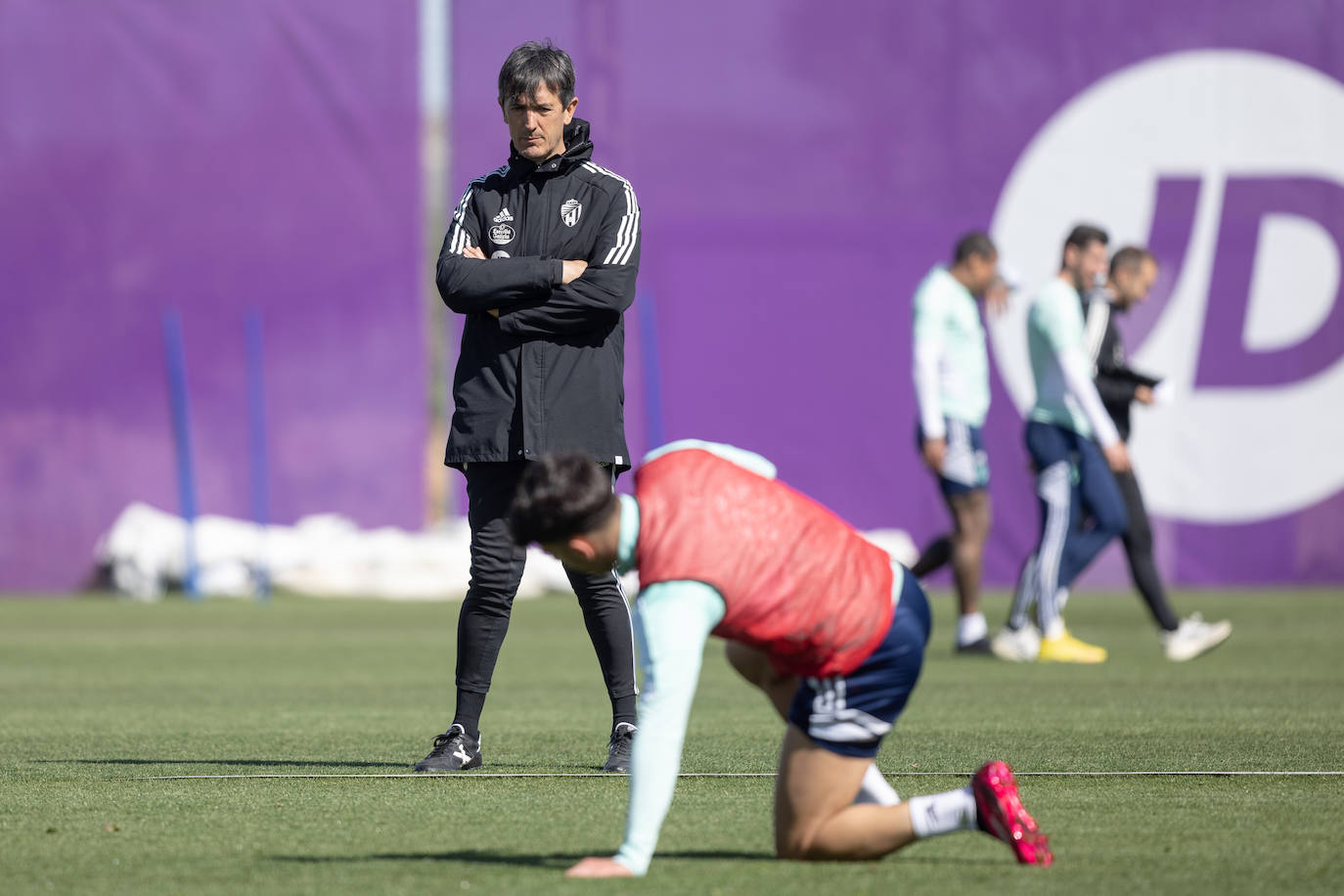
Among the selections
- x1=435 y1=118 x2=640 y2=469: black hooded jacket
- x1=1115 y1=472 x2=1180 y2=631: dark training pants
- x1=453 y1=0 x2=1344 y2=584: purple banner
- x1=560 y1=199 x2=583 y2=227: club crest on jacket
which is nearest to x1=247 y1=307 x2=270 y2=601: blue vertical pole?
x1=453 y1=0 x2=1344 y2=584: purple banner

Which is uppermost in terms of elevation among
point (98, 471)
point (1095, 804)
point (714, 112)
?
point (714, 112)

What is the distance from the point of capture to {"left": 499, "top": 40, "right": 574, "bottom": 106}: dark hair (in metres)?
4.95

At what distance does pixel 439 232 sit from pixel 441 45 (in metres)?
1.36

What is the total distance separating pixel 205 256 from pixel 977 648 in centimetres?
741

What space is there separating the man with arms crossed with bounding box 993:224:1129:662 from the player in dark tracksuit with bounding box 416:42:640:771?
3.89m

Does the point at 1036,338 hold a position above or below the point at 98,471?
above

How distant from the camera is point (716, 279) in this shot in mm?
14156

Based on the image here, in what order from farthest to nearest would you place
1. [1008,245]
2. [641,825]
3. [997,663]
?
1. [1008,245]
2. [997,663]
3. [641,825]

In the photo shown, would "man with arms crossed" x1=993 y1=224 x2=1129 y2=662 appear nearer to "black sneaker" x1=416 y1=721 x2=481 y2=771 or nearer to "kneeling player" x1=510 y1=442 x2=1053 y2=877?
"black sneaker" x1=416 y1=721 x2=481 y2=771

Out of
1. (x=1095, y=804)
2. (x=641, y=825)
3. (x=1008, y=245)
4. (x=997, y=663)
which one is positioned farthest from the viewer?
(x=1008, y=245)

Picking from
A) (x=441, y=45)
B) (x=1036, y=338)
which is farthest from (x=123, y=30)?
(x=1036, y=338)

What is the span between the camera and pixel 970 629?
359 inches

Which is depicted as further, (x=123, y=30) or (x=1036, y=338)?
(x=123, y=30)

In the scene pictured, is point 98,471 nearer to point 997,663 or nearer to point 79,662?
point 79,662
